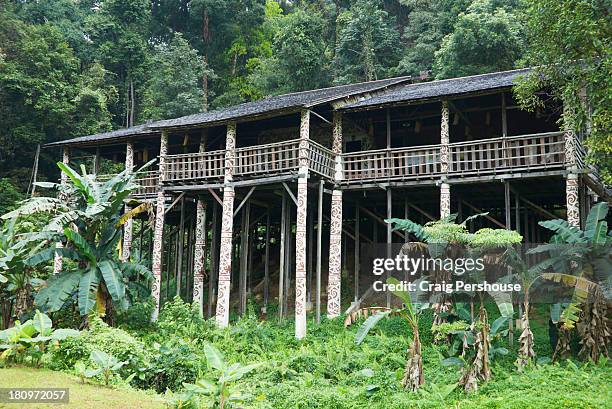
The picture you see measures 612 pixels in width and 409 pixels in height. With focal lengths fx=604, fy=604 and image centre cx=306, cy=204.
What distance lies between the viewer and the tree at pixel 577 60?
11711mm

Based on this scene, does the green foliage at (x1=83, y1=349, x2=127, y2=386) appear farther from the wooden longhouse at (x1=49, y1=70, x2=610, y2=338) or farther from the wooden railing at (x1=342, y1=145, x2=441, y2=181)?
the wooden railing at (x1=342, y1=145, x2=441, y2=181)

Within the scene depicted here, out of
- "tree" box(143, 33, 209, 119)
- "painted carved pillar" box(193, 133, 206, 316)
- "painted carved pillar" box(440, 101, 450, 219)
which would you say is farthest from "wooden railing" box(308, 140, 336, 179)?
"tree" box(143, 33, 209, 119)

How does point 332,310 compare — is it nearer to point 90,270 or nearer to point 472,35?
point 90,270

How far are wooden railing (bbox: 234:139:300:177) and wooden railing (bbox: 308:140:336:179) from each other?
1.42ft

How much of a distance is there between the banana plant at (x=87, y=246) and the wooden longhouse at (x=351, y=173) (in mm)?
2480

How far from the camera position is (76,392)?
9.28m

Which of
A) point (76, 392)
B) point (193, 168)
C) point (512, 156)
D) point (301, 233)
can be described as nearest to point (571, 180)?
point (512, 156)

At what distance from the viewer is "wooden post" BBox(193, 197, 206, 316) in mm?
18234

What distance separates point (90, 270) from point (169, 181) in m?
4.27

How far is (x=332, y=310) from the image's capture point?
16438 millimetres

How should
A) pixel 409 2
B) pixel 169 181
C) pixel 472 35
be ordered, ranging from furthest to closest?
1. pixel 409 2
2. pixel 472 35
3. pixel 169 181

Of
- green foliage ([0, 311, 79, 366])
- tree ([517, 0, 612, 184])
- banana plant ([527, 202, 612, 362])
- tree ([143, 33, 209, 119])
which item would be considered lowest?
Answer: green foliage ([0, 311, 79, 366])

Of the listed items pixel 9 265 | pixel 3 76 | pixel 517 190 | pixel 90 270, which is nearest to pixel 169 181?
pixel 90 270

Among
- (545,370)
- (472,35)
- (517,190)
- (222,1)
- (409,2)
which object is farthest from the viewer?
(222,1)
